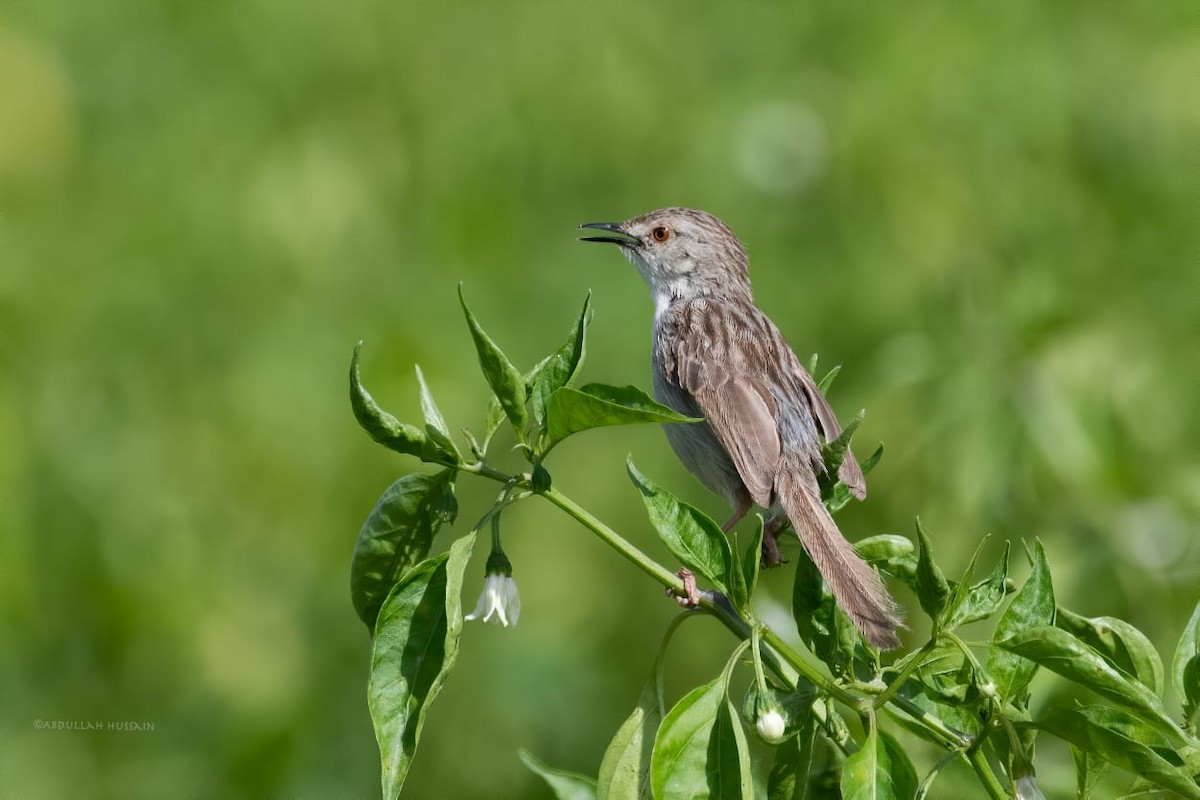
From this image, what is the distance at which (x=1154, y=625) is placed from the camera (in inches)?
170

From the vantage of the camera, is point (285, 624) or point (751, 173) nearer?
point (285, 624)

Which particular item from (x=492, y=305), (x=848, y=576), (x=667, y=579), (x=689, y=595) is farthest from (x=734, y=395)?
(x=492, y=305)

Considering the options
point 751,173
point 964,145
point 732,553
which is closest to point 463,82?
point 751,173

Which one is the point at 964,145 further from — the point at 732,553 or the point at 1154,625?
the point at 732,553

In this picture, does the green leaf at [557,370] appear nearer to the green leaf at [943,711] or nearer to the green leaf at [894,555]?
the green leaf at [894,555]

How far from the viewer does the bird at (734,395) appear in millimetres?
3523

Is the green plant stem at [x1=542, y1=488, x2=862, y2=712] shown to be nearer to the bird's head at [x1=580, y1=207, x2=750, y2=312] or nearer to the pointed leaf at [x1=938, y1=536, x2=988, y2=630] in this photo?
the pointed leaf at [x1=938, y1=536, x2=988, y2=630]

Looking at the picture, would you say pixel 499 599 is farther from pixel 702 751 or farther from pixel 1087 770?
pixel 1087 770

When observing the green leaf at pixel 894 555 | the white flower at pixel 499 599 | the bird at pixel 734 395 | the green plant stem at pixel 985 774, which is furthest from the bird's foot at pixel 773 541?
the green plant stem at pixel 985 774

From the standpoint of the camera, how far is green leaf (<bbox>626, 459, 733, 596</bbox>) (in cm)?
223

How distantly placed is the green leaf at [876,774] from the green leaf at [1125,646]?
52 centimetres

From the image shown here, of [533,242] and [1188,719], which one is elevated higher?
[1188,719]

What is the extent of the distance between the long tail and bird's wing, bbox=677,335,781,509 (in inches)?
13.2

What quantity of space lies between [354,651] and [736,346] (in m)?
2.61
